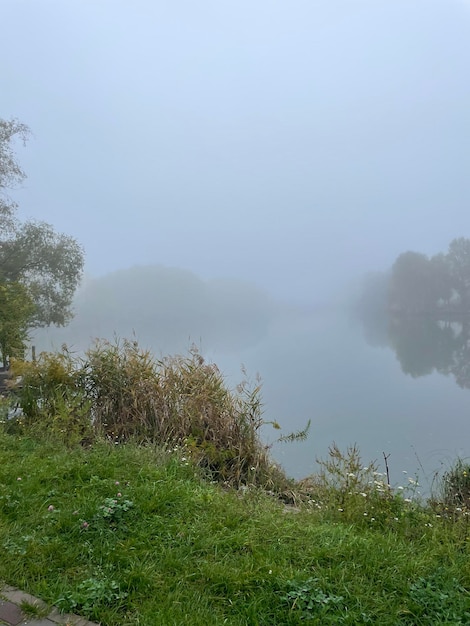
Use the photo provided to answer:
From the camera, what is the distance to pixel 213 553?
2.04 m

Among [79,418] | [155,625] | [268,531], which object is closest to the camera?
[155,625]

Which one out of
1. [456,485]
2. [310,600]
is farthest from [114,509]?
[456,485]

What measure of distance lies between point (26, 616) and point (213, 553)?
855 millimetres

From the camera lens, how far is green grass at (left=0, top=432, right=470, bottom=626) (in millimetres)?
1661

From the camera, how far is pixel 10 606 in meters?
1.63

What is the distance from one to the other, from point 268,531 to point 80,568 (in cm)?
100

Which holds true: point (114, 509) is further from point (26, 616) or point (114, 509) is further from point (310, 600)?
point (310, 600)

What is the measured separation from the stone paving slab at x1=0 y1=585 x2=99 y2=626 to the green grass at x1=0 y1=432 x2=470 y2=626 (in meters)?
0.04

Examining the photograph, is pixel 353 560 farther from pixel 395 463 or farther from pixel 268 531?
pixel 395 463

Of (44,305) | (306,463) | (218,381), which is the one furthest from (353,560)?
(44,305)

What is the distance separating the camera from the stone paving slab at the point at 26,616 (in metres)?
1.55

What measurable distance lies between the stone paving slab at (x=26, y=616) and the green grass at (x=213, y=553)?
0.04 metres

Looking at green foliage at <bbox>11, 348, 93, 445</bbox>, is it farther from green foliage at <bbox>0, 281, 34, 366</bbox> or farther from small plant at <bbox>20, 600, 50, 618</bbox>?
green foliage at <bbox>0, 281, 34, 366</bbox>

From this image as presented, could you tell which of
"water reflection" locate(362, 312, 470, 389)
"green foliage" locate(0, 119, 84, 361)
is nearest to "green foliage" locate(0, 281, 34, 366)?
"green foliage" locate(0, 119, 84, 361)
